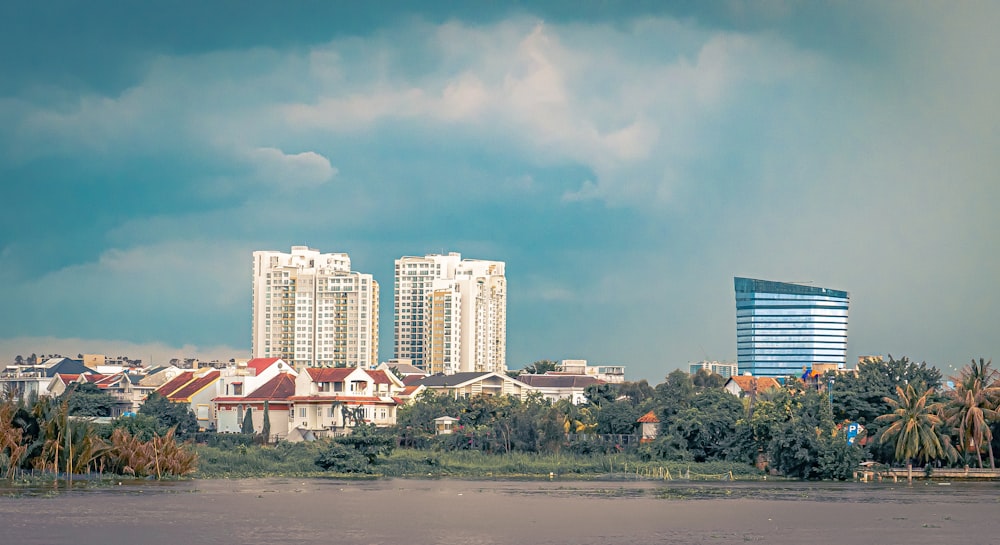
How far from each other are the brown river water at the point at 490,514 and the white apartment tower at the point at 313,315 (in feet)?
412

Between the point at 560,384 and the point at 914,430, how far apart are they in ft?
261

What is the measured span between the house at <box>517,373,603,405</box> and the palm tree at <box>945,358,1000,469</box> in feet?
227

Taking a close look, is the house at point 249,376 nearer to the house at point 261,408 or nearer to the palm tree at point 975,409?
the house at point 261,408

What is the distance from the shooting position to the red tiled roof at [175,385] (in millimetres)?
96125

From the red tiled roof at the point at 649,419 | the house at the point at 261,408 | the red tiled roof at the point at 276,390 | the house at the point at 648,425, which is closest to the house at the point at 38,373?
the red tiled roof at the point at 276,390

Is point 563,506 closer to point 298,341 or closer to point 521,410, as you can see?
point 521,410

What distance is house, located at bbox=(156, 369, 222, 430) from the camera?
90.2 m

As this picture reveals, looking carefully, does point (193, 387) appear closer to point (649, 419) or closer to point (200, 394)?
point (200, 394)

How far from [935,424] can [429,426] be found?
30.9 meters

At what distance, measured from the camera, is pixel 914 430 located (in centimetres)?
6250

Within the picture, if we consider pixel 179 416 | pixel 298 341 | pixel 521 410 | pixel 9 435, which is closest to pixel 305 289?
pixel 298 341

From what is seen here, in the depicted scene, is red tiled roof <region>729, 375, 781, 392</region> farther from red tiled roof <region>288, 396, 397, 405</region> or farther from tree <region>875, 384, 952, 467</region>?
tree <region>875, 384, 952, 467</region>

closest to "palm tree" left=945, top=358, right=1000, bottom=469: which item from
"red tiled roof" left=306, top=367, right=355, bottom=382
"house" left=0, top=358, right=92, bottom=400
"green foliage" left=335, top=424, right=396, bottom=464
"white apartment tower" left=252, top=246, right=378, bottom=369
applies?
"green foliage" left=335, top=424, right=396, bottom=464

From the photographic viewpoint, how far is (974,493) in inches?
2114
